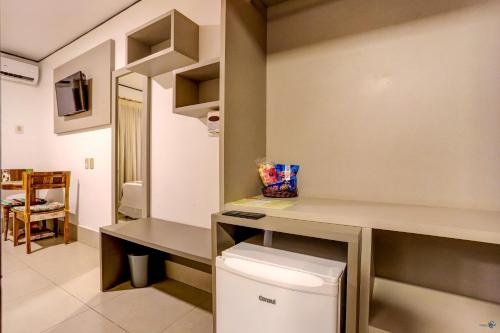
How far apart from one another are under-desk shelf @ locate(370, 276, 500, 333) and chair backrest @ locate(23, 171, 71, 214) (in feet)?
10.4

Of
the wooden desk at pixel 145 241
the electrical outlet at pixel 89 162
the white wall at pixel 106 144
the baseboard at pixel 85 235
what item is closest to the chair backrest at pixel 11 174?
the white wall at pixel 106 144

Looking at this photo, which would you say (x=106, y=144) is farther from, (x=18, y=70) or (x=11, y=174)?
(x=18, y=70)

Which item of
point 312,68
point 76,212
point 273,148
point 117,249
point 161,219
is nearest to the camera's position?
point 312,68

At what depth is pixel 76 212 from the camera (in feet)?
9.94

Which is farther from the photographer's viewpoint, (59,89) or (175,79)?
(59,89)

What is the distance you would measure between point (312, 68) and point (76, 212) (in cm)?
310

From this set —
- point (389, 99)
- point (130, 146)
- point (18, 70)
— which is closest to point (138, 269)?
point (130, 146)

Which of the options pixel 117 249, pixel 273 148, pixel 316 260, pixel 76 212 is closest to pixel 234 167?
pixel 273 148

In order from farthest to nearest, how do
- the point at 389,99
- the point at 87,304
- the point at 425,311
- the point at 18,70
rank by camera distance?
the point at 18,70, the point at 87,304, the point at 389,99, the point at 425,311

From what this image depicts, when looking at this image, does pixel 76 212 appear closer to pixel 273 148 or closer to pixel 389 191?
pixel 273 148

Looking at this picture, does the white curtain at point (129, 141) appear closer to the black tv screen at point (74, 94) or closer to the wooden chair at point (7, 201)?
the black tv screen at point (74, 94)

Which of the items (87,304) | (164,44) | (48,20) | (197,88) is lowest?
(87,304)

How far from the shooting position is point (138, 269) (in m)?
1.93

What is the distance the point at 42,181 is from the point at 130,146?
3.77 ft
